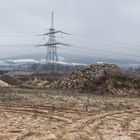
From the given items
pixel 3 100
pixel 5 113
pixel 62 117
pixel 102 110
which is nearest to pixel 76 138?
pixel 62 117

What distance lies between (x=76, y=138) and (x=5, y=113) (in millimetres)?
4961

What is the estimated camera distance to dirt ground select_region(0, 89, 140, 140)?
10992 millimetres

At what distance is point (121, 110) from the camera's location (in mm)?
16656

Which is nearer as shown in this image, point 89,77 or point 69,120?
point 69,120

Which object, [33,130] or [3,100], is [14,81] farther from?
[33,130]

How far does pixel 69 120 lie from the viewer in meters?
13.5

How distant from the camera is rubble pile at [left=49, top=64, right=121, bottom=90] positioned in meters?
27.0

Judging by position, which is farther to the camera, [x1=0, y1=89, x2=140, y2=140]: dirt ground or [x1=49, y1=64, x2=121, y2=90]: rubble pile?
[x1=49, y1=64, x2=121, y2=90]: rubble pile

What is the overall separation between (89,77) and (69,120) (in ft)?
47.3

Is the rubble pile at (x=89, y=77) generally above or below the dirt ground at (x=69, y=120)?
above

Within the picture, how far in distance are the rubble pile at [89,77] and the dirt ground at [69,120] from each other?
7.38 m

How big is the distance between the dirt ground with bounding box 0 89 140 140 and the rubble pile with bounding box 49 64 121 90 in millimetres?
7379

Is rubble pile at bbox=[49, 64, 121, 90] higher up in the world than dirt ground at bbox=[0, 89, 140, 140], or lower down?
higher up

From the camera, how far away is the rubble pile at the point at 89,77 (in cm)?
2700
